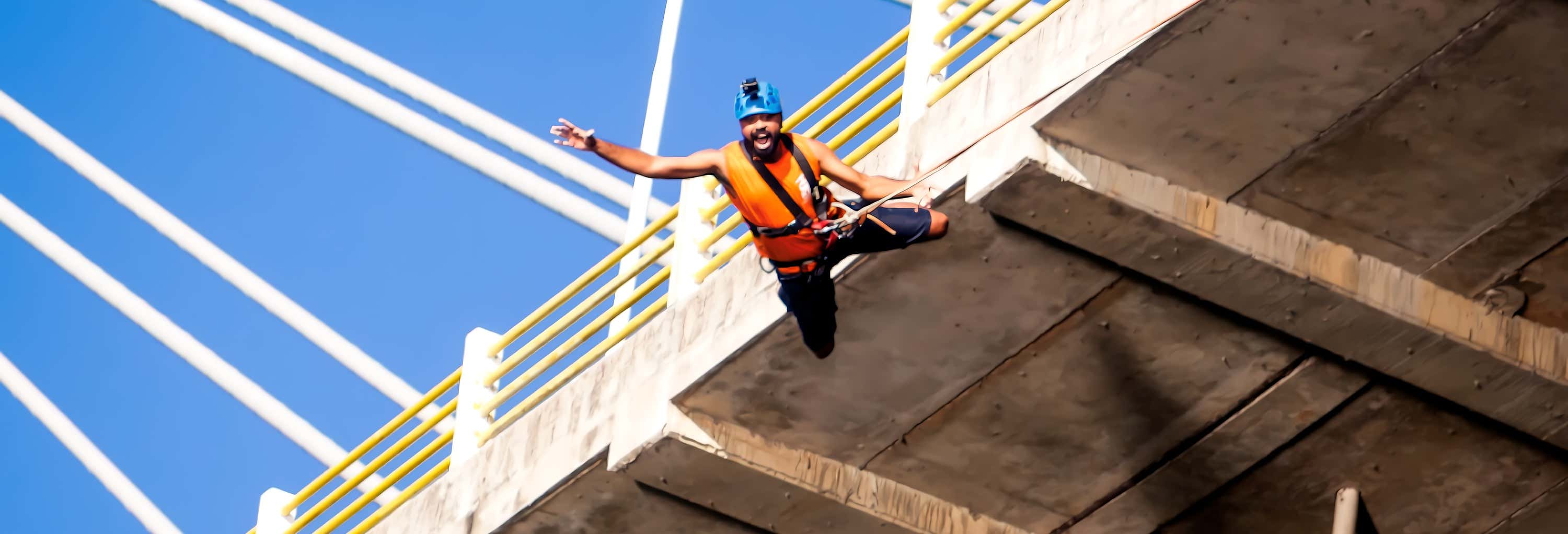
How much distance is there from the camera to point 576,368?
45.1 feet

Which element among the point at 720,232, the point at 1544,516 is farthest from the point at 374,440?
the point at 1544,516

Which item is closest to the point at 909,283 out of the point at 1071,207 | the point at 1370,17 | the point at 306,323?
the point at 1071,207

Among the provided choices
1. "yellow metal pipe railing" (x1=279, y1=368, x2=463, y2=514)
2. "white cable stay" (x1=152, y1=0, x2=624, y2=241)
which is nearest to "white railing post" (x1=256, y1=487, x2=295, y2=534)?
"yellow metal pipe railing" (x1=279, y1=368, x2=463, y2=514)

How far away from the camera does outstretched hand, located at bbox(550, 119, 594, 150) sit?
396 inches

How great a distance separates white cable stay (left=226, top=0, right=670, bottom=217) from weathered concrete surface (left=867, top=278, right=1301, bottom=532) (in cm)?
714

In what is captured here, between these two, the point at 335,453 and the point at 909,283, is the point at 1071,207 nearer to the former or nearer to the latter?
the point at 909,283

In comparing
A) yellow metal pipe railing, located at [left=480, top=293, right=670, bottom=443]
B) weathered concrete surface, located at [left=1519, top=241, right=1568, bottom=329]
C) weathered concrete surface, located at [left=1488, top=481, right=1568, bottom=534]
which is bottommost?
weathered concrete surface, located at [left=1488, top=481, right=1568, bottom=534]

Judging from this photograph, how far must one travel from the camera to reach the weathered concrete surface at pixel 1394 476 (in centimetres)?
1205

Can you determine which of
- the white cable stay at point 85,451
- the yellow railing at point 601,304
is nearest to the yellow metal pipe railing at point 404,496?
the yellow railing at point 601,304

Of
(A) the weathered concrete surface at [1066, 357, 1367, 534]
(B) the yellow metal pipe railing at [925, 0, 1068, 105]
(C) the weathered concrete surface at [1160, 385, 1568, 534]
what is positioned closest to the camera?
(B) the yellow metal pipe railing at [925, 0, 1068, 105]

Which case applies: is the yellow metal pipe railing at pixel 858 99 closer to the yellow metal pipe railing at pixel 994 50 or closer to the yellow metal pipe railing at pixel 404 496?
the yellow metal pipe railing at pixel 994 50

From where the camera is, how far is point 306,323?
2052 centimetres

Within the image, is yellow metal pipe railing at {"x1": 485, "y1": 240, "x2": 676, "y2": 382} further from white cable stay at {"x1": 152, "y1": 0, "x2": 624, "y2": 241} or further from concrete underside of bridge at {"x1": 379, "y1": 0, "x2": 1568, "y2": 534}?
white cable stay at {"x1": 152, "y1": 0, "x2": 624, "y2": 241}

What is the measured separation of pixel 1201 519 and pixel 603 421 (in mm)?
3960
